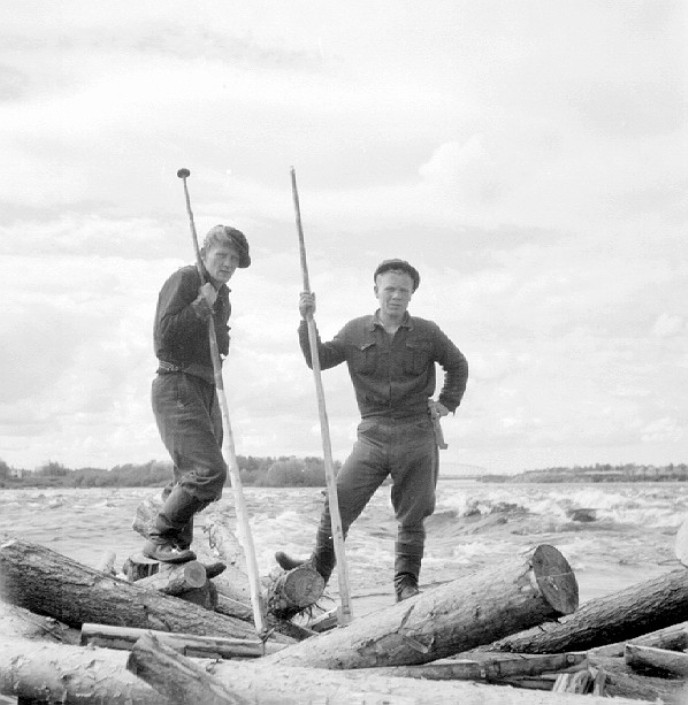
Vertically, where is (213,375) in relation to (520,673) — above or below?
above

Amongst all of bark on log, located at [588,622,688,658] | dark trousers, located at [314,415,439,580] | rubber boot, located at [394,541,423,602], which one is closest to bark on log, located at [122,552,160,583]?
dark trousers, located at [314,415,439,580]

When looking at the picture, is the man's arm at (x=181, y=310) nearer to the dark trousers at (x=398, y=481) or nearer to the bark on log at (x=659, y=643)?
the dark trousers at (x=398, y=481)

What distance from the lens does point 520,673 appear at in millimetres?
4367

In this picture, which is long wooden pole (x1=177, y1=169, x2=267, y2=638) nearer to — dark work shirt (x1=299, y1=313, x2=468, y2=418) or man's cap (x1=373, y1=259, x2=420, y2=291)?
dark work shirt (x1=299, y1=313, x2=468, y2=418)

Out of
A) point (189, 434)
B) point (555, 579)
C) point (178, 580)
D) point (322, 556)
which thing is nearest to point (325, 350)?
point (189, 434)

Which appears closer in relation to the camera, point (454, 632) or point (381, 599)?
point (454, 632)

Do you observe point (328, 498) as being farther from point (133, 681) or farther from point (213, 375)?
point (133, 681)

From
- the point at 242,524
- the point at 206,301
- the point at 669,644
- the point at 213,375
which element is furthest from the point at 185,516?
the point at 669,644

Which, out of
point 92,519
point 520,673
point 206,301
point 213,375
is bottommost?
point 92,519

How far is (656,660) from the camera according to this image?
5043 mm

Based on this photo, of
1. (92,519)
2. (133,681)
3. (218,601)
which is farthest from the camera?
(92,519)

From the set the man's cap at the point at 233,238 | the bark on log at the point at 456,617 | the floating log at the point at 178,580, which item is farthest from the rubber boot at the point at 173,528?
the bark on log at the point at 456,617

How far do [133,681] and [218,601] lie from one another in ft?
11.0

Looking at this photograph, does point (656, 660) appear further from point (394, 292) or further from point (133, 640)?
point (394, 292)
